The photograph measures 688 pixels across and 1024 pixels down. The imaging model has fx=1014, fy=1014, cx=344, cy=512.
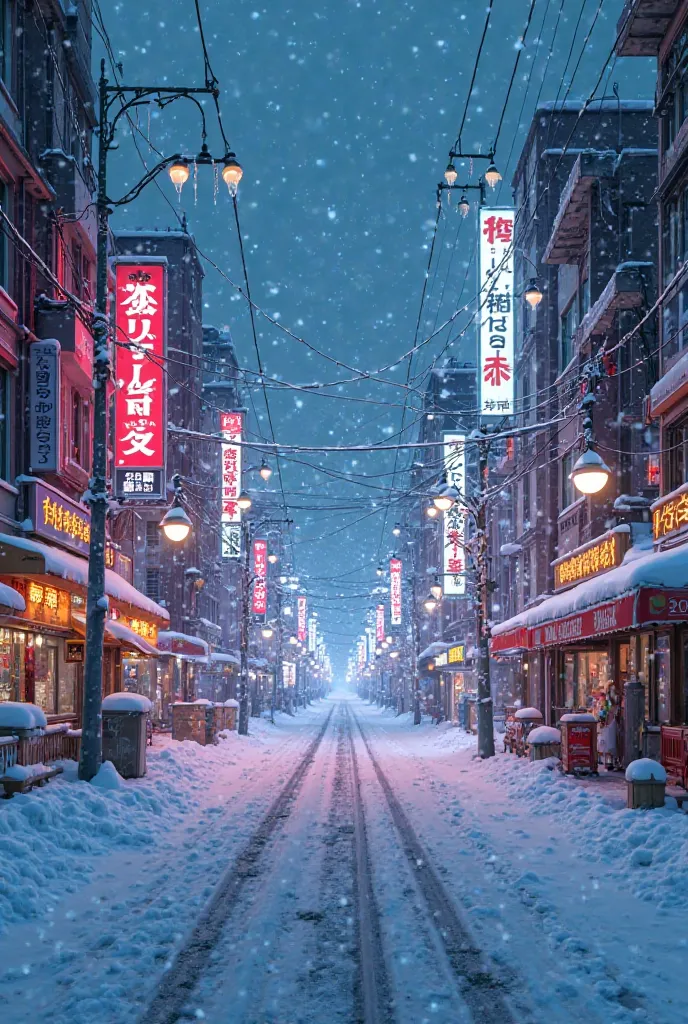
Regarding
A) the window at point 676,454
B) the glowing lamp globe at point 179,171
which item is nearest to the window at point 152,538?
the window at point 676,454

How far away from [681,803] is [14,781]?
9.50m

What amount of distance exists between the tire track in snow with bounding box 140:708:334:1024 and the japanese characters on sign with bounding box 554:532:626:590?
12733 mm

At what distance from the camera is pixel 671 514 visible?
2039cm

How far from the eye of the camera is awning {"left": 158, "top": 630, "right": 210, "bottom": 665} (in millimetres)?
43500

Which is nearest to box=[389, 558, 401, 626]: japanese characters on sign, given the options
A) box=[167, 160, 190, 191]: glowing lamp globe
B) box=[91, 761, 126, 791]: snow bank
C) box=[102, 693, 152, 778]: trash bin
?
box=[102, 693, 152, 778]: trash bin

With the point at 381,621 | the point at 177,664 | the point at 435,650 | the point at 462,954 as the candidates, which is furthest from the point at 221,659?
the point at 381,621

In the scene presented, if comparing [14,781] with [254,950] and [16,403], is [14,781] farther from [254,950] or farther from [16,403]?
[16,403]

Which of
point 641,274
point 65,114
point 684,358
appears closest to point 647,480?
point 641,274

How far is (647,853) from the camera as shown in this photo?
39.8 feet

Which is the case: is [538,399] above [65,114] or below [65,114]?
below

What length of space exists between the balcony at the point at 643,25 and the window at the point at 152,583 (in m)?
37.5

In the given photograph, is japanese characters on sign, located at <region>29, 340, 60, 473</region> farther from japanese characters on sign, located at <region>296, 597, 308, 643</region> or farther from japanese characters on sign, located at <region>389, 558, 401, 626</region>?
japanese characters on sign, located at <region>296, 597, 308, 643</region>

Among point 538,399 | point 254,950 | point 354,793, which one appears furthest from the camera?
point 538,399

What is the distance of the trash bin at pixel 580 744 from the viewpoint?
69.3 ft
